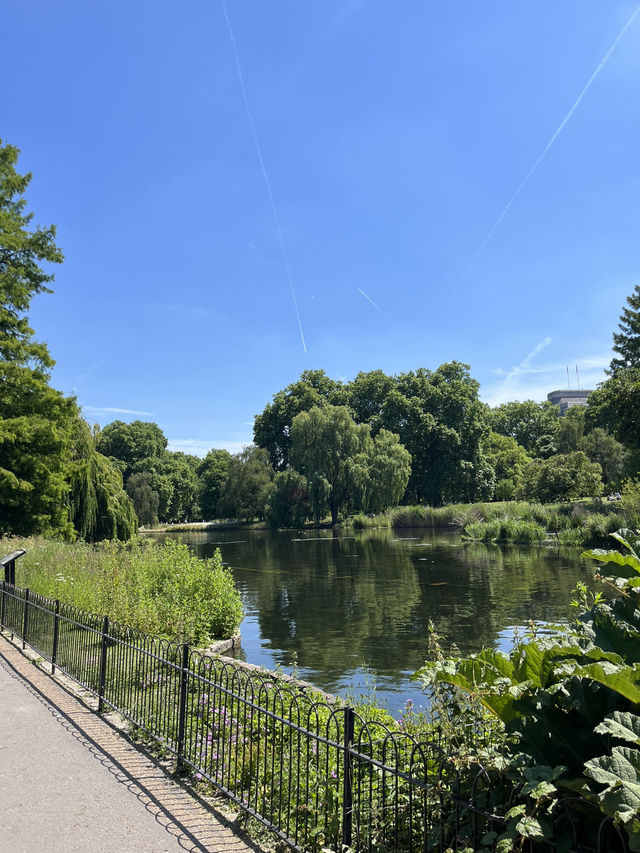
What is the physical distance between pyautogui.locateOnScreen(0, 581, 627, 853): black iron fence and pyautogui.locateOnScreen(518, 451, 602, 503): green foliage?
133 ft

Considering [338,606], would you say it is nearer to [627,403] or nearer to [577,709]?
[577,709]

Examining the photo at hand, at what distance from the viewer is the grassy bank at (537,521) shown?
3212cm

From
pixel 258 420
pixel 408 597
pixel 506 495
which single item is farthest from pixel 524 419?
pixel 408 597

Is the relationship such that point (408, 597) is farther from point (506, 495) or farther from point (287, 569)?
point (506, 495)

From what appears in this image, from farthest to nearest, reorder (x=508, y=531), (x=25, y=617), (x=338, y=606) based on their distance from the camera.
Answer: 1. (x=508, y=531)
2. (x=338, y=606)
3. (x=25, y=617)

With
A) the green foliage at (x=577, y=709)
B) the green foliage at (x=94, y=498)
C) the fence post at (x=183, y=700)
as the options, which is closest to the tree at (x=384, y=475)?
the green foliage at (x=94, y=498)

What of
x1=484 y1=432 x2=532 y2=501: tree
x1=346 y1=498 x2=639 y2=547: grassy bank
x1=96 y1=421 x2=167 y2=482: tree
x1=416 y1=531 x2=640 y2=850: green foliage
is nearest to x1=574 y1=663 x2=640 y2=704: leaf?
x1=416 y1=531 x2=640 y2=850: green foliage

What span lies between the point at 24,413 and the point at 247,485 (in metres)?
46.8

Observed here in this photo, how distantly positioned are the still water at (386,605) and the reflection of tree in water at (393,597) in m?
0.03

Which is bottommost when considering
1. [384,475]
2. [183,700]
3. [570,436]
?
[183,700]

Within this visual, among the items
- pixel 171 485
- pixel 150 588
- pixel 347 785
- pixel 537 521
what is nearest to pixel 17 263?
pixel 150 588

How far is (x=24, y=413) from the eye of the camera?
872 inches

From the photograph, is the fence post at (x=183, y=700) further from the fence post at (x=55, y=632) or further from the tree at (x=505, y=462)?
the tree at (x=505, y=462)

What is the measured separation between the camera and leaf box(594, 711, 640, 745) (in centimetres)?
207
